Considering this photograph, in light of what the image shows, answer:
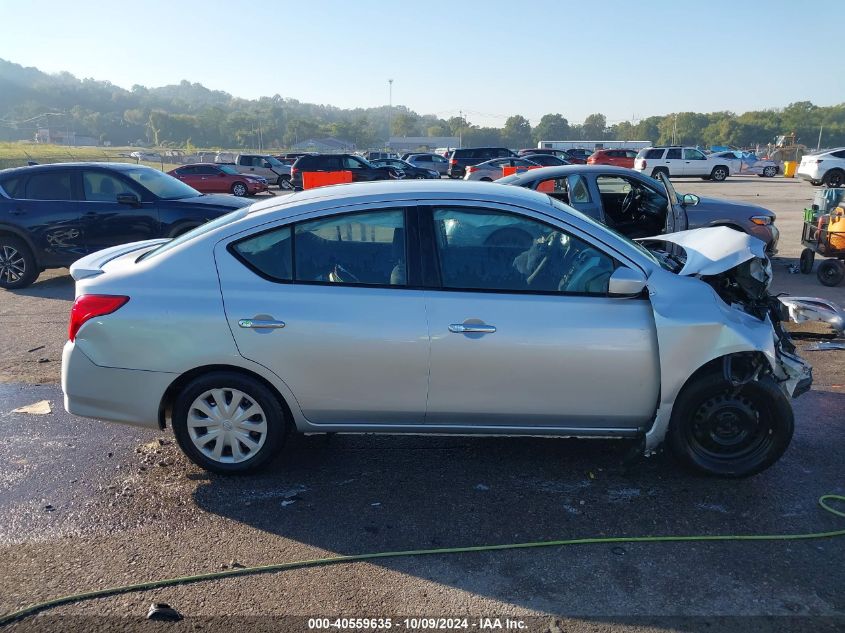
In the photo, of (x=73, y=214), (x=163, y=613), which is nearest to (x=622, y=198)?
(x=73, y=214)

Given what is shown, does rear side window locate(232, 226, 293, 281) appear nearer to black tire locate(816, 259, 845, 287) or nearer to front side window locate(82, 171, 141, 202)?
front side window locate(82, 171, 141, 202)

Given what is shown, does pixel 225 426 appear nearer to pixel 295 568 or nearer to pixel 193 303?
pixel 193 303

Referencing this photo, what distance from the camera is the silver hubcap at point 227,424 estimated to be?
153 inches

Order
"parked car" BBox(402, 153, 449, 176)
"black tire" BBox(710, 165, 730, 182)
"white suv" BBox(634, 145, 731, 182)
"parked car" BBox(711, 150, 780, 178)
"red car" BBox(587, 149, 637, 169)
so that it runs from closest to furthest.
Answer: "white suv" BBox(634, 145, 731, 182) < "parked car" BBox(402, 153, 449, 176) < "black tire" BBox(710, 165, 730, 182) < "red car" BBox(587, 149, 637, 169) < "parked car" BBox(711, 150, 780, 178)

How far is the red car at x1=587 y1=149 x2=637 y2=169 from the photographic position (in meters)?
36.9

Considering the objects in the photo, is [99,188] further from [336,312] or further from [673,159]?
[673,159]

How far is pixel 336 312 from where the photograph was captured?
3711 millimetres

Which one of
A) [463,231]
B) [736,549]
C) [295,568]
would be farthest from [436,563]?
[463,231]

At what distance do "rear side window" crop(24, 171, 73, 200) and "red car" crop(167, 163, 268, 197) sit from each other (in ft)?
58.6

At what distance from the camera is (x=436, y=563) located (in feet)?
10.5

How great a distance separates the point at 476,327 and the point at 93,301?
7.29ft

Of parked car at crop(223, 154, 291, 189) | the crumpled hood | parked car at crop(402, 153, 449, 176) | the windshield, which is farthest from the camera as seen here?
parked car at crop(402, 153, 449, 176)

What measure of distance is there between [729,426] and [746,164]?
1564 inches

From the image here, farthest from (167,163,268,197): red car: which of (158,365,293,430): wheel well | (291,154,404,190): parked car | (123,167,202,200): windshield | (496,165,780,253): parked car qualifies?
(158,365,293,430): wheel well
